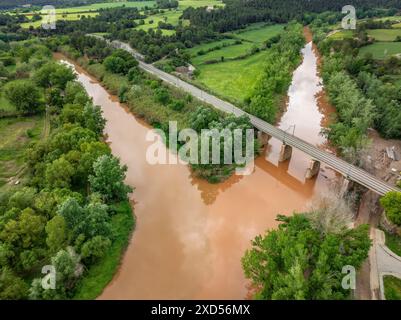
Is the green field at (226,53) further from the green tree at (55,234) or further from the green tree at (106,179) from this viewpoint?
the green tree at (55,234)

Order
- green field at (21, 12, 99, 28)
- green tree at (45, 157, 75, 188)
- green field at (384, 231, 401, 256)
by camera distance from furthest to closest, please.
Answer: green field at (21, 12, 99, 28) → green tree at (45, 157, 75, 188) → green field at (384, 231, 401, 256)

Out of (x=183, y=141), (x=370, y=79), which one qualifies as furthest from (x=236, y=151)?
(x=370, y=79)

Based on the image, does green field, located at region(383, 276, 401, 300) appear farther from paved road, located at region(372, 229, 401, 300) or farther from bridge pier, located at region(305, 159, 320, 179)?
bridge pier, located at region(305, 159, 320, 179)

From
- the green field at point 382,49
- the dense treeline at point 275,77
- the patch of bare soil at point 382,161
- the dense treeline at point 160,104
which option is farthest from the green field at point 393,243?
the green field at point 382,49

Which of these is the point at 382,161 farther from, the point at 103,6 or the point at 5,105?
the point at 103,6

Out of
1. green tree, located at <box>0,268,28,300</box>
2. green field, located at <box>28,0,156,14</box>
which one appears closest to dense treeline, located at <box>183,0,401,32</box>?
green field, located at <box>28,0,156,14</box>
